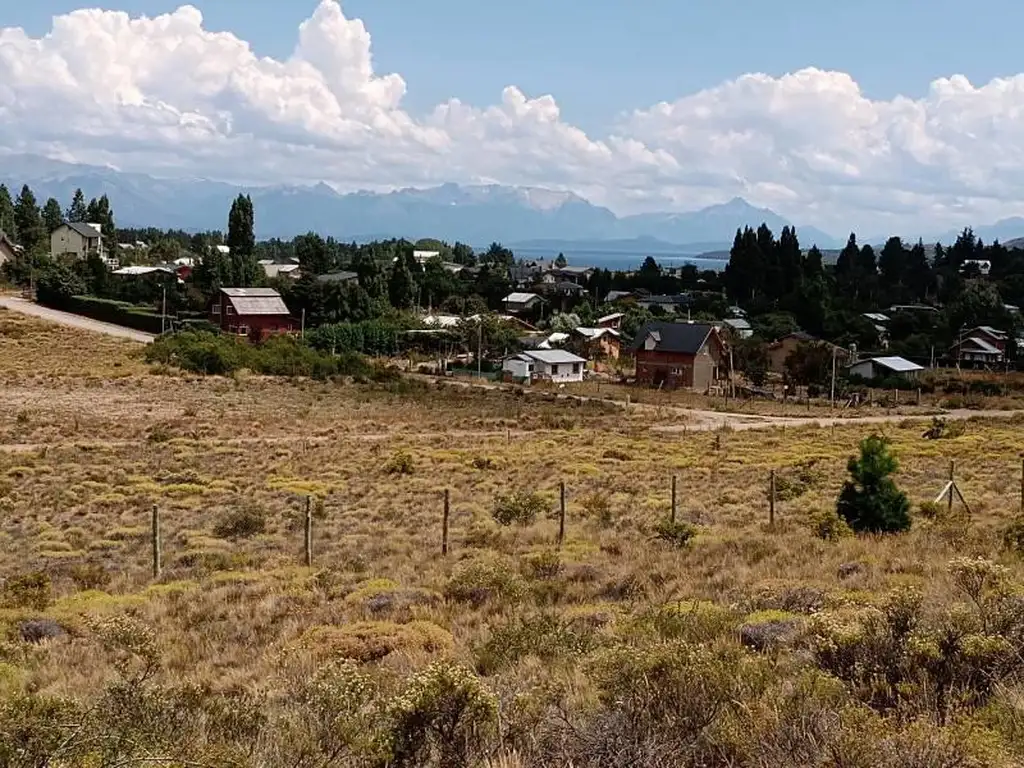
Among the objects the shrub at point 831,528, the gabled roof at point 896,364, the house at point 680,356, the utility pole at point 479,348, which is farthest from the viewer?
the gabled roof at point 896,364

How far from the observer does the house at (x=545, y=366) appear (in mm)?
69312

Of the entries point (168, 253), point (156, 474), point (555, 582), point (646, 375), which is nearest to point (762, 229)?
point (646, 375)

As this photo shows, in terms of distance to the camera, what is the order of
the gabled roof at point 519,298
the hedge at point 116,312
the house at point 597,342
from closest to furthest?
1. the hedge at point 116,312
2. the house at point 597,342
3. the gabled roof at point 519,298

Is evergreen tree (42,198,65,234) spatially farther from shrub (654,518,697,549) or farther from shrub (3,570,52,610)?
shrub (654,518,697,549)

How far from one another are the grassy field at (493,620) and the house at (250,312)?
152 feet

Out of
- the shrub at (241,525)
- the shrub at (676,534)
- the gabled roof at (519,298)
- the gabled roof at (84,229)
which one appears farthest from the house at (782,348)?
the gabled roof at (84,229)

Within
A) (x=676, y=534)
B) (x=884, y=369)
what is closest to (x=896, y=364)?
(x=884, y=369)

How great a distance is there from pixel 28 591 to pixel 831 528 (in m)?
12.6

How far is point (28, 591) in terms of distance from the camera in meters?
12.9

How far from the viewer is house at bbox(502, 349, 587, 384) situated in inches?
2729

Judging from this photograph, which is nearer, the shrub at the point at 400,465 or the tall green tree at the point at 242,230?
the shrub at the point at 400,465

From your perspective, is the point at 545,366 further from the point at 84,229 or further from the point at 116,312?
the point at 84,229

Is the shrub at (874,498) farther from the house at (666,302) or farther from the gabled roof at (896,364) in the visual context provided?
the house at (666,302)

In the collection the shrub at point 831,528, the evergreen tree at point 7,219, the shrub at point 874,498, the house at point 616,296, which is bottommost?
the shrub at point 831,528
